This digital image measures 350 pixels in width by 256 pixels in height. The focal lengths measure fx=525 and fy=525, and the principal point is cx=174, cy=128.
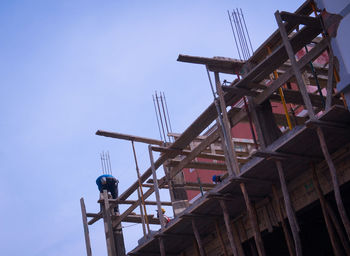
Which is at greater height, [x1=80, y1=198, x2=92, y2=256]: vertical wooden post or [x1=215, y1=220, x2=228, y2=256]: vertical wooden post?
[x1=80, y1=198, x2=92, y2=256]: vertical wooden post

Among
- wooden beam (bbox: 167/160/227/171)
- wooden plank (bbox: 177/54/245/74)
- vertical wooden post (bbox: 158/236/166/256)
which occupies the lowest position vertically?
vertical wooden post (bbox: 158/236/166/256)

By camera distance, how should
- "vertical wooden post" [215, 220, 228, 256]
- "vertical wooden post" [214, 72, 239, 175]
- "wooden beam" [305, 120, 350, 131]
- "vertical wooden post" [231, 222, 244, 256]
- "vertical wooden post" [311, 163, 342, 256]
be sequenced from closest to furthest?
"wooden beam" [305, 120, 350, 131] < "vertical wooden post" [311, 163, 342, 256] < "vertical wooden post" [214, 72, 239, 175] < "vertical wooden post" [231, 222, 244, 256] < "vertical wooden post" [215, 220, 228, 256]

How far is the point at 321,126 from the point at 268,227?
3.91 meters

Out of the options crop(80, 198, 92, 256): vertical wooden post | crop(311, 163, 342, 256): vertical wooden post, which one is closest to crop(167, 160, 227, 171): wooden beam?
crop(80, 198, 92, 256): vertical wooden post

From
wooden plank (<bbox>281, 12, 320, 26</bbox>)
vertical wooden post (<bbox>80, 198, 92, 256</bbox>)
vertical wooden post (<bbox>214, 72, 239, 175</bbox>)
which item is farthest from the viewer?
vertical wooden post (<bbox>80, 198, 92, 256</bbox>)

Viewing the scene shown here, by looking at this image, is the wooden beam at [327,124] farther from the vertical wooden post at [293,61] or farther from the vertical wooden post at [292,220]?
the vertical wooden post at [292,220]

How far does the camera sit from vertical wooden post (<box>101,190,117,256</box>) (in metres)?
18.1

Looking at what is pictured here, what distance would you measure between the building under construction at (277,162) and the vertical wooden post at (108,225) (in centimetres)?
212

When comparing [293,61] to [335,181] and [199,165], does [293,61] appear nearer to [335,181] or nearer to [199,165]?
[335,181]

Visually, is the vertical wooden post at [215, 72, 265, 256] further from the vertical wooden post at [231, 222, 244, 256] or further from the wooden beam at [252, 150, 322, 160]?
the vertical wooden post at [231, 222, 244, 256]

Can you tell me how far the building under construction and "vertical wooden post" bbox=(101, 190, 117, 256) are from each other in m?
2.12

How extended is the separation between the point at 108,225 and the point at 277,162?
8.92 m

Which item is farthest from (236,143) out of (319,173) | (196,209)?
(319,173)

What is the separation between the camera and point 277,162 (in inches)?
445
